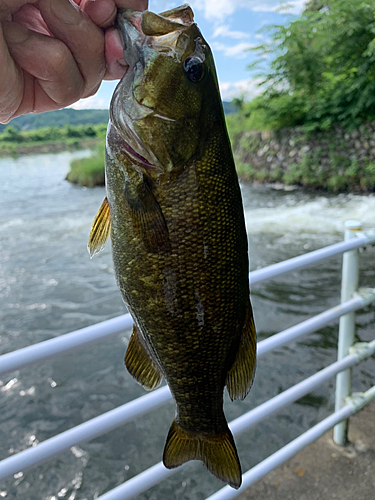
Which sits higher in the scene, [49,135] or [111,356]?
[49,135]

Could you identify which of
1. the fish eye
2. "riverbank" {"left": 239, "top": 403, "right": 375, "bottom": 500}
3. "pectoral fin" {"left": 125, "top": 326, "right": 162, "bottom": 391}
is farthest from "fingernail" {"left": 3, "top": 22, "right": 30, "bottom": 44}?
"riverbank" {"left": 239, "top": 403, "right": 375, "bottom": 500}

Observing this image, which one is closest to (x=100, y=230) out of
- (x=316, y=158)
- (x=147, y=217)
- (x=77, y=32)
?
(x=147, y=217)

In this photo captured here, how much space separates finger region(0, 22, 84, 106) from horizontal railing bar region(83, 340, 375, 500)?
1346mm

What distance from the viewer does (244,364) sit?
3.27 feet

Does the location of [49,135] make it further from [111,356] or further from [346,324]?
[346,324]

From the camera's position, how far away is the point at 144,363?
0.98m

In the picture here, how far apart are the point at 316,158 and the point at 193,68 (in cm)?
1309

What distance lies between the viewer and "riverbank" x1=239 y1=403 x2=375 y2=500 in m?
2.19

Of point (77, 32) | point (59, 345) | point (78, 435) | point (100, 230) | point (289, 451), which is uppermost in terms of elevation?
point (77, 32)

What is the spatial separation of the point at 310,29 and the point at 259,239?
8.92 meters

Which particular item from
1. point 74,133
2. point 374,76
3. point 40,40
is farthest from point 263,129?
point 74,133

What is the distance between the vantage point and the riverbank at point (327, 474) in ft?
7.17

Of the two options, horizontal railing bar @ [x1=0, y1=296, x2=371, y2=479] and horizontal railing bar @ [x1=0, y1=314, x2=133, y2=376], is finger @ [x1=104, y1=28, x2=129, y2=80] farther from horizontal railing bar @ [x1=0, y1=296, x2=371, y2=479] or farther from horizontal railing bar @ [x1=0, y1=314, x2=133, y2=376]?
horizontal railing bar @ [x1=0, y1=296, x2=371, y2=479]

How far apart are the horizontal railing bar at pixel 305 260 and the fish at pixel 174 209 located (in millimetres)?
743
